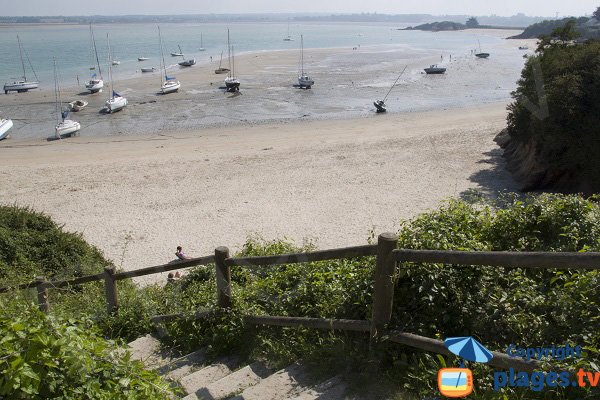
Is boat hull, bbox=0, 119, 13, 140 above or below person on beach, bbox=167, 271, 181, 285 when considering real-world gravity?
below

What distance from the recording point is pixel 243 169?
78.7 feet

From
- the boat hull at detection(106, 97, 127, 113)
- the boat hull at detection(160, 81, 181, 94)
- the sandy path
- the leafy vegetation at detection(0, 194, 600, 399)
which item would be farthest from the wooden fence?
the boat hull at detection(160, 81, 181, 94)

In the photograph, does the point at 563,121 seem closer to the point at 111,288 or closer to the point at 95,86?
the point at 111,288

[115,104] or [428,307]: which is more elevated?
[428,307]

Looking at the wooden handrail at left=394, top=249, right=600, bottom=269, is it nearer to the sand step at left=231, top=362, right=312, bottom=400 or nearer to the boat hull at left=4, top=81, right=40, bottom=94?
the sand step at left=231, top=362, right=312, bottom=400

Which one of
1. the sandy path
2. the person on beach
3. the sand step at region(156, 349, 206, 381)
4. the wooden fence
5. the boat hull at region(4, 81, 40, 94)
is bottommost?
the boat hull at region(4, 81, 40, 94)

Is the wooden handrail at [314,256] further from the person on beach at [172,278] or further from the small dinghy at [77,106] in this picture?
the small dinghy at [77,106]

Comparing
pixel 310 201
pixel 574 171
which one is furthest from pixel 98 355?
pixel 574 171

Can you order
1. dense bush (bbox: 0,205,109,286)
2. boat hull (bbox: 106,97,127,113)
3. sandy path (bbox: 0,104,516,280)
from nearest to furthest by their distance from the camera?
dense bush (bbox: 0,205,109,286)
sandy path (bbox: 0,104,516,280)
boat hull (bbox: 106,97,127,113)

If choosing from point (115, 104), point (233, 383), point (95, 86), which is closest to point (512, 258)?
point (233, 383)

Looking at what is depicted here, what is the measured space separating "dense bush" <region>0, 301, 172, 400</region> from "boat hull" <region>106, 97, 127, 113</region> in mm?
41614

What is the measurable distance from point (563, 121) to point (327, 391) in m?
17.3

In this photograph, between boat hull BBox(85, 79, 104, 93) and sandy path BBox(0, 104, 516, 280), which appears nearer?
sandy path BBox(0, 104, 516, 280)

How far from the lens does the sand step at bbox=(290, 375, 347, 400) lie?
3750 millimetres
